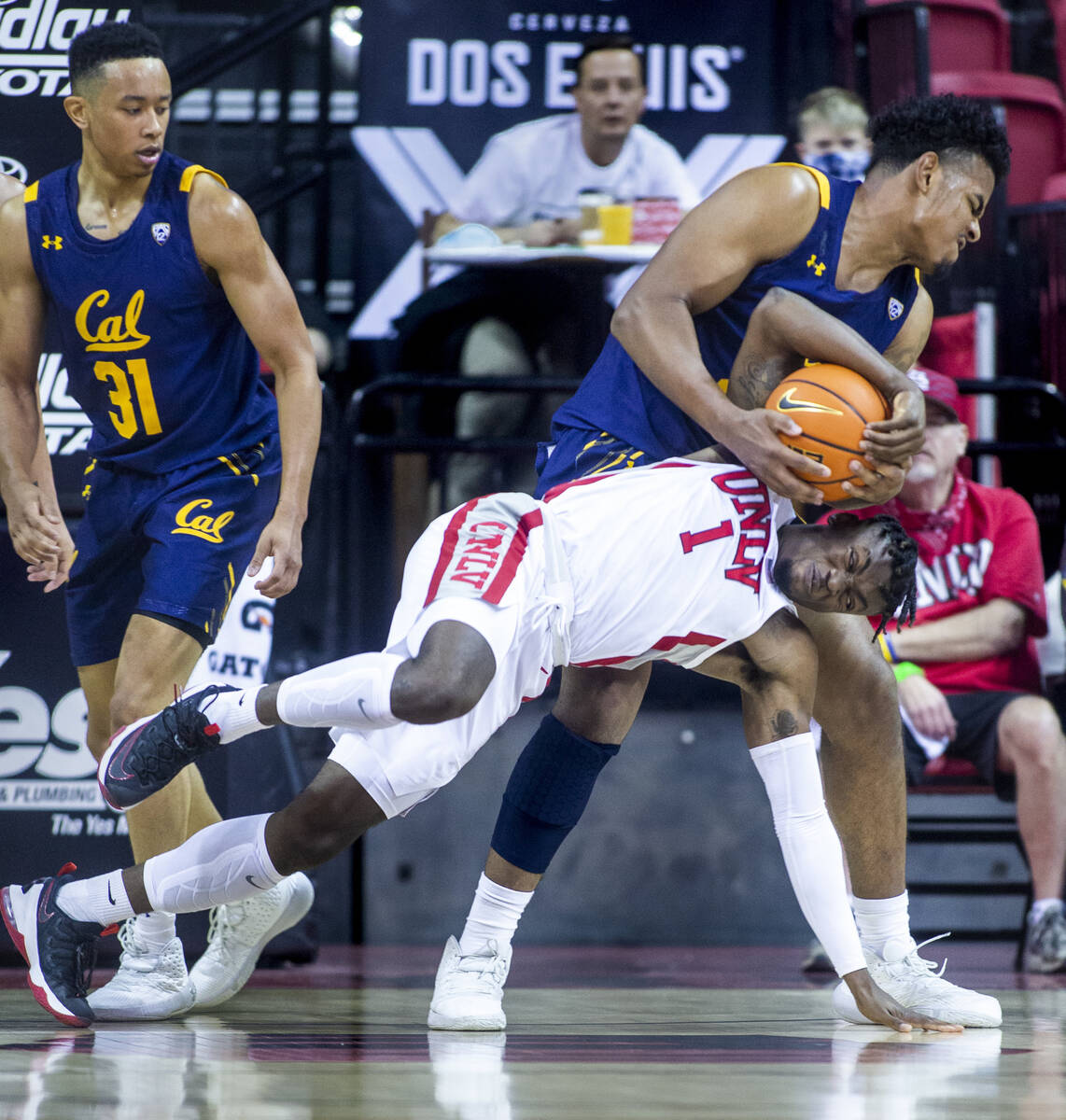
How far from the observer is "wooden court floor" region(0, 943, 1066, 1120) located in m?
2.03

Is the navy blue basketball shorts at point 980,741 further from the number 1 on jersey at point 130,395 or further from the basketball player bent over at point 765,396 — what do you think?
the number 1 on jersey at point 130,395

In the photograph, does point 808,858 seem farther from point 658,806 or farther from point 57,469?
point 57,469

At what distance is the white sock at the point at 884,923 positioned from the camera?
10.0 ft

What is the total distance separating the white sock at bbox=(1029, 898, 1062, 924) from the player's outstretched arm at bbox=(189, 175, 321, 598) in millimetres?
2132

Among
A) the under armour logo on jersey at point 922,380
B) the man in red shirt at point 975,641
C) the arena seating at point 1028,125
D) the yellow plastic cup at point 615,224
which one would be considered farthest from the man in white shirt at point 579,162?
the man in red shirt at point 975,641

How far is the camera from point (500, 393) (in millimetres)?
5246

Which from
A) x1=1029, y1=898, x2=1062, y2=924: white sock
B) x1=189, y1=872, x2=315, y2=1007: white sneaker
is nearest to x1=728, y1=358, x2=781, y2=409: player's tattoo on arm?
x1=189, y1=872, x2=315, y2=1007: white sneaker

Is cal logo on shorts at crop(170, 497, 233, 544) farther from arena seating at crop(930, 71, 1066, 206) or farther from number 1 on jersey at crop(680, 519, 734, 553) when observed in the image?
arena seating at crop(930, 71, 1066, 206)

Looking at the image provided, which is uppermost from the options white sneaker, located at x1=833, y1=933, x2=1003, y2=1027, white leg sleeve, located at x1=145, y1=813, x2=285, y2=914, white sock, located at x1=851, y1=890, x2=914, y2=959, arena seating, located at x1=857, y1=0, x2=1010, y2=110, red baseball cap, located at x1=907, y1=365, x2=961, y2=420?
arena seating, located at x1=857, y1=0, x2=1010, y2=110

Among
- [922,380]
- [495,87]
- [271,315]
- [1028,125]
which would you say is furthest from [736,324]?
[1028,125]

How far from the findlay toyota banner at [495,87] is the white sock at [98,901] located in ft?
12.1

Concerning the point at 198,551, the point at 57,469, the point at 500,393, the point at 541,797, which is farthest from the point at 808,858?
the point at 500,393

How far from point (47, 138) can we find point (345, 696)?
2188mm

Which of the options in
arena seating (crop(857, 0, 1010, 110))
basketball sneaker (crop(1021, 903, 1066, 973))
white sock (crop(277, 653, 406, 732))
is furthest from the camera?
arena seating (crop(857, 0, 1010, 110))
